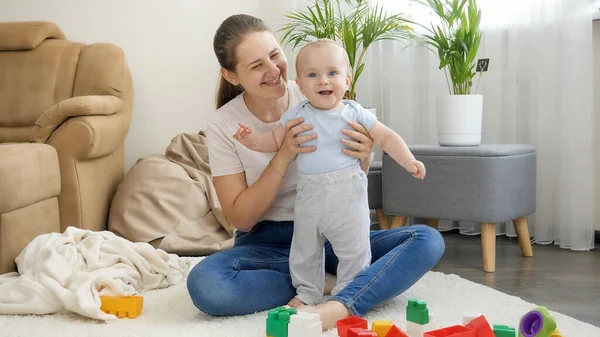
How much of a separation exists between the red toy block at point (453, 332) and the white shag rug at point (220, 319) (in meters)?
0.35

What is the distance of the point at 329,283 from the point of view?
202 centimetres

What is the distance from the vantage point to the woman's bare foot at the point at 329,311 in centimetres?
167

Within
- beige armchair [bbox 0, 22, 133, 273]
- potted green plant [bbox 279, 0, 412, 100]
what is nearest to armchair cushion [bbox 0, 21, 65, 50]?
beige armchair [bbox 0, 22, 133, 273]

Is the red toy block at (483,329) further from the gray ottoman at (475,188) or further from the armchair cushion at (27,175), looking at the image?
the armchair cushion at (27,175)

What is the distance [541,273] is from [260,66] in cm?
133

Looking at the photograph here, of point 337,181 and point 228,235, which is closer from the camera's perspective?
point 337,181

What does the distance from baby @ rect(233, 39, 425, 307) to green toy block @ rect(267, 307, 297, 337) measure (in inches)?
13.3

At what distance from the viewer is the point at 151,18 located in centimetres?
394

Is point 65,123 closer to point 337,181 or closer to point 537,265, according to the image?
point 337,181

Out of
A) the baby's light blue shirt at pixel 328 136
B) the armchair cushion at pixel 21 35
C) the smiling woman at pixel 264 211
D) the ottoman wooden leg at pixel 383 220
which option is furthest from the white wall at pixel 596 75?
the armchair cushion at pixel 21 35

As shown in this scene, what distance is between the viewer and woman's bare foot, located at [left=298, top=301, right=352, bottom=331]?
5.49ft

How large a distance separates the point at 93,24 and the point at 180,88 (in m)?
0.57

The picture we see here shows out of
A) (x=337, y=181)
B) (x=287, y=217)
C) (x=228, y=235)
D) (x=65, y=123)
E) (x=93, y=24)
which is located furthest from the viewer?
(x=93, y=24)

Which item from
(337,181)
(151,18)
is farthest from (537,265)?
(151,18)
